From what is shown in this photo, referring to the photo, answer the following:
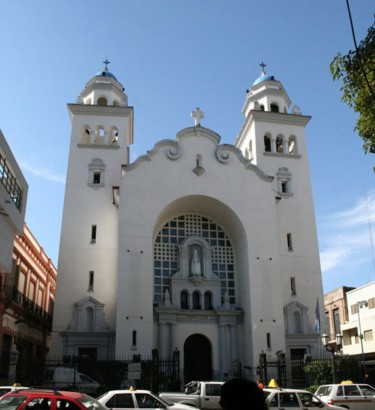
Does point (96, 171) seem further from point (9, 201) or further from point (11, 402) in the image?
point (11, 402)

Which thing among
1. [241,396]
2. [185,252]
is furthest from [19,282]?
[241,396]

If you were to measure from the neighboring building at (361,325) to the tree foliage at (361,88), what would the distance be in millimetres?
32002

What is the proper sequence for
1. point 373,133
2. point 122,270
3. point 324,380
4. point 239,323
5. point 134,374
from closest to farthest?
point 373,133, point 134,374, point 324,380, point 122,270, point 239,323

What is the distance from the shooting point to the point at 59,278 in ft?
95.3

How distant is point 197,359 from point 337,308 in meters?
24.8

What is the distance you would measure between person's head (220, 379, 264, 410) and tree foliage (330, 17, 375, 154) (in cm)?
869

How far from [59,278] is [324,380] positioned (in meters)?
15.9

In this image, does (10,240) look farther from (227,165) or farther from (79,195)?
(227,165)

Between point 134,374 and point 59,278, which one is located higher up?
point 59,278

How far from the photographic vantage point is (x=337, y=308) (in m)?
48.6

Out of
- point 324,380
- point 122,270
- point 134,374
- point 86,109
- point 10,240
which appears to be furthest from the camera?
point 86,109

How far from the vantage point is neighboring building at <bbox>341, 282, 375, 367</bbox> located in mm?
40438

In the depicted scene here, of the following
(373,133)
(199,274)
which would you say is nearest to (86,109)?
(199,274)

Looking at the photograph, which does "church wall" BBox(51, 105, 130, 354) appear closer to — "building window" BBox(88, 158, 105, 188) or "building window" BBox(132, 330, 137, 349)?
"building window" BBox(88, 158, 105, 188)
